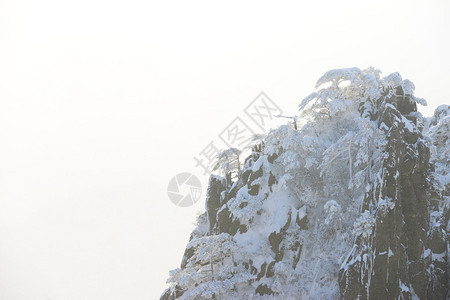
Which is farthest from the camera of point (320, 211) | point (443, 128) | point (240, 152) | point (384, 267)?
point (240, 152)

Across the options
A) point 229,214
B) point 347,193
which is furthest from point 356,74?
point 229,214

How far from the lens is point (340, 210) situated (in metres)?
30.3

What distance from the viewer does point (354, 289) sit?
27172mm

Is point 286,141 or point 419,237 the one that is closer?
point 419,237

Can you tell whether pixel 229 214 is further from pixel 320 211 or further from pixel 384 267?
pixel 384 267

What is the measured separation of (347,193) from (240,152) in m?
13.9

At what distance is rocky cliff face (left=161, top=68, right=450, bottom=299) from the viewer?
27609mm

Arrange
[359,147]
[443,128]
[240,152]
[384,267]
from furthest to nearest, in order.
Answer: [240,152]
[443,128]
[359,147]
[384,267]

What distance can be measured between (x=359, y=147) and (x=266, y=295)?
1438 centimetres

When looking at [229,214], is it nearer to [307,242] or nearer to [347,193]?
[307,242]

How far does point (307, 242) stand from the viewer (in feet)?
107

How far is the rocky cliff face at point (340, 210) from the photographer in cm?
2761

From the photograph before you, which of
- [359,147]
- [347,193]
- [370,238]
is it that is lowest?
[370,238]

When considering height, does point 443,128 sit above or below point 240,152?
below
